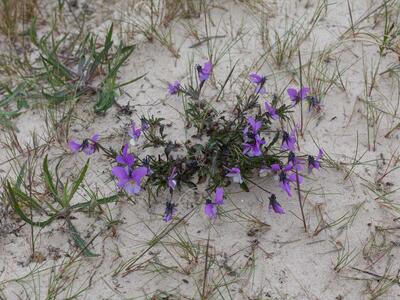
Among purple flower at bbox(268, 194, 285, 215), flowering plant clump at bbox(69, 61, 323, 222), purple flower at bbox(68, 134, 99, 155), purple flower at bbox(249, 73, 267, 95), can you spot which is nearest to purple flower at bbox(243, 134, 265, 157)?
flowering plant clump at bbox(69, 61, 323, 222)

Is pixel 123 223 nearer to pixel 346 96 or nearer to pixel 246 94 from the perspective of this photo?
pixel 246 94

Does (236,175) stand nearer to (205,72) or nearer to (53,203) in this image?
(205,72)

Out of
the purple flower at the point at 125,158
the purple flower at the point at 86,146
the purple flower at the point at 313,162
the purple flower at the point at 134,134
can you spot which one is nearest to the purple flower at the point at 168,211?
the purple flower at the point at 125,158

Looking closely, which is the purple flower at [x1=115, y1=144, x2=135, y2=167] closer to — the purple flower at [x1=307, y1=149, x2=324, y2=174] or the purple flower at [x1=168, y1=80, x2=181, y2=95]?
the purple flower at [x1=168, y1=80, x2=181, y2=95]

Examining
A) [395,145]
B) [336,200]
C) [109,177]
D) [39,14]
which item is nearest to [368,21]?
[395,145]

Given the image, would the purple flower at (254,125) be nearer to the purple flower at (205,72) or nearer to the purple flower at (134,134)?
the purple flower at (205,72)

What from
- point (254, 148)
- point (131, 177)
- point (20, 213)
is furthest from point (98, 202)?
point (254, 148)
